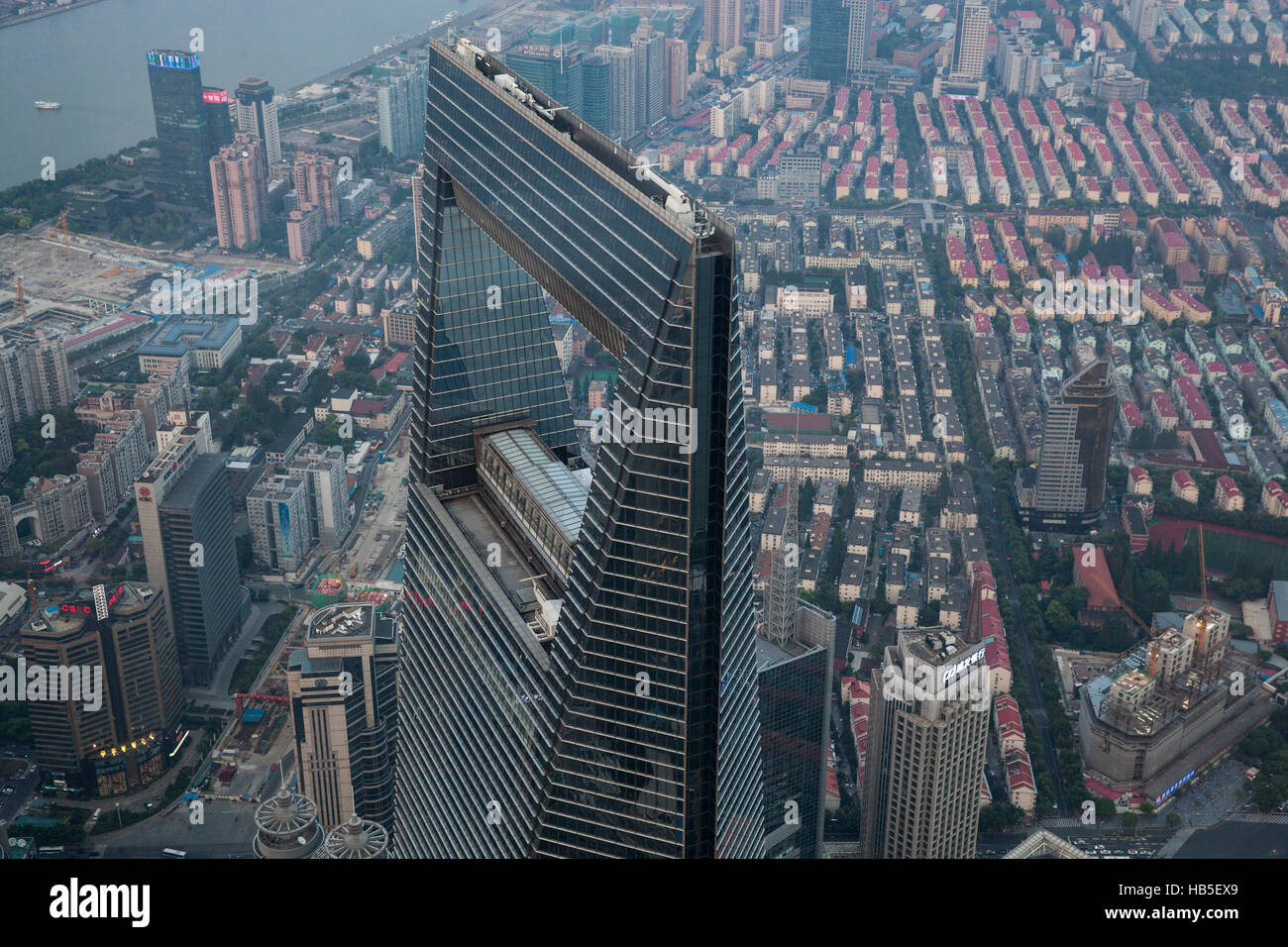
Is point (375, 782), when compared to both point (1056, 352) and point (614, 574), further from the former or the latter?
point (1056, 352)

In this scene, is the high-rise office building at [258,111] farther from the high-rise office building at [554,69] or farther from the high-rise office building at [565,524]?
the high-rise office building at [565,524]

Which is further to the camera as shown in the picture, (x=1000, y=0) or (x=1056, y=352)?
(x=1000, y=0)

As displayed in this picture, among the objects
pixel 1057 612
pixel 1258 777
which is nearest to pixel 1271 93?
pixel 1057 612

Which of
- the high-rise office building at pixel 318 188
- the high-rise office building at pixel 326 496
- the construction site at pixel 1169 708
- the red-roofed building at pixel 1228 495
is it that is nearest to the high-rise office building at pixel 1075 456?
the red-roofed building at pixel 1228 495

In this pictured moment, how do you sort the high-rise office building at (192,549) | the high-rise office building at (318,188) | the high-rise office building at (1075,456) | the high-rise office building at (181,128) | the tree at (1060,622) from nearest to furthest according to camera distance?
the high-rise office building at (192,549)
the tree at (1060,622)
the high-rise office building at (1075,456)
the high-rise office building at (318,188)
the high-rise office building at (181,128)

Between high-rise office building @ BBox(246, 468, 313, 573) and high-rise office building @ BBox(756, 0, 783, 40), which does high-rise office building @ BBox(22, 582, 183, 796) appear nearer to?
high-rise office building @ BBox(246, 468, 313, 573)

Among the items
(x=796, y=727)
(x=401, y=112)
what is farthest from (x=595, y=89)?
(x=796, y=727)

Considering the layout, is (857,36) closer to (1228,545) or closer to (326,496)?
(1228,545)
